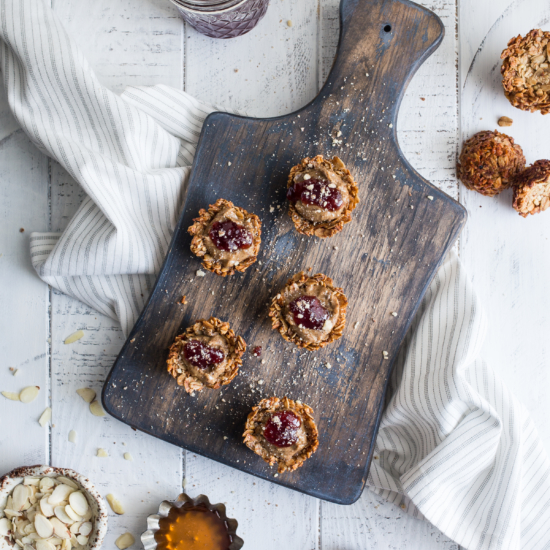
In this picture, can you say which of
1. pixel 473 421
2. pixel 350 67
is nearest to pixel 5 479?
pixel 473 421

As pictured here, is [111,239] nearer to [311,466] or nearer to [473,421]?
[311,466]

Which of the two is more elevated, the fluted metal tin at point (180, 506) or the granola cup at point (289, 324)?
the granola cup at point (289, 324)

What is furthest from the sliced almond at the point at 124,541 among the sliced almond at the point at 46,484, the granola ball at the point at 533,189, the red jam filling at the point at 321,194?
the granola ball at the point at 533,189

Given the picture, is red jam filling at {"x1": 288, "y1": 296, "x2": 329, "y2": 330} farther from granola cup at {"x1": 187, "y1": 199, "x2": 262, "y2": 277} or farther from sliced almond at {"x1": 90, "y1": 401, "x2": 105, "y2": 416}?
sliced almond at {"x1": 90, "y1": 401, "x2": 105, "y2": 416}

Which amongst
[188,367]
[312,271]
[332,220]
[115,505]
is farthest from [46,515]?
[332,220]

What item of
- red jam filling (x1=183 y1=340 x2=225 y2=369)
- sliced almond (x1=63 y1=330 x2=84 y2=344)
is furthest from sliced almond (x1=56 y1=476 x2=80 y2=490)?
red jam filling (x1=183 y1=340 x2=225 y2=369)

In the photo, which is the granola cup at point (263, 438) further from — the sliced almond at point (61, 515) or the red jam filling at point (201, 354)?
the sliced almond at point (61, 515)
